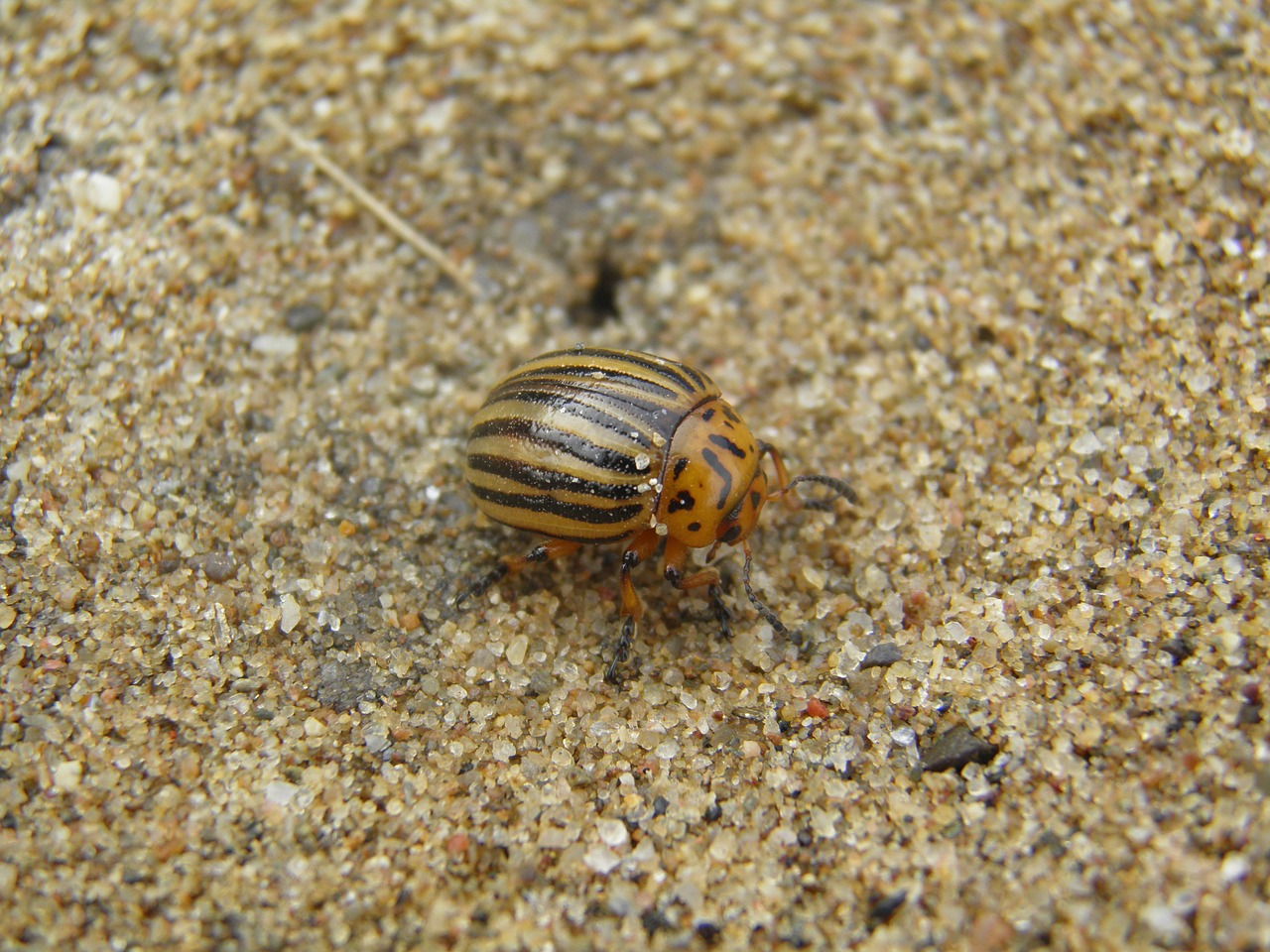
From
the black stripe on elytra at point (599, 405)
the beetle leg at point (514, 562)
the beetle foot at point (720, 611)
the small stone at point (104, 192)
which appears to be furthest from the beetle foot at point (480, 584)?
the small stone at point (104, 192)

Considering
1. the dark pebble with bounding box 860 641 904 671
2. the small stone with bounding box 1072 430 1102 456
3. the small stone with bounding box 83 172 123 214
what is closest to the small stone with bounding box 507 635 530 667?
the dark pebble with bounding box 860 641 904 671

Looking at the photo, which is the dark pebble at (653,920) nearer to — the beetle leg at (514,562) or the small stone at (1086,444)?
the beetle leg at (514,562)

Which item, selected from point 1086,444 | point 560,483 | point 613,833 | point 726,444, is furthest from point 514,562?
point 1086,444

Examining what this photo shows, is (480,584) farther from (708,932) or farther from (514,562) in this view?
(708,932)

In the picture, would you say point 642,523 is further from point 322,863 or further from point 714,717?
point 322,863

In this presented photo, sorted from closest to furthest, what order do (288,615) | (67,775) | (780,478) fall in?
(67,775), (288,615), (780,478)

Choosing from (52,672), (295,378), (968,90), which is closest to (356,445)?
(295,378)
